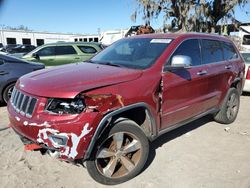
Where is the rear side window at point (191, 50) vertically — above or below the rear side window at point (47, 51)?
above

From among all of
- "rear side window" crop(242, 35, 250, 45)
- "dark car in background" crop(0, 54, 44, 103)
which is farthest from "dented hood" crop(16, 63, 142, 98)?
"rear side window" crop(242, 35, 250, 45)

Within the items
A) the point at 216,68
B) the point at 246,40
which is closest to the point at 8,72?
the point at 216,68

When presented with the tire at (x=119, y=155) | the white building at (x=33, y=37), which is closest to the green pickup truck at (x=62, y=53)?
the tire at (x=119, y=155)

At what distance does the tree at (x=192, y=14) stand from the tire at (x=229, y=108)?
1617 centimetres

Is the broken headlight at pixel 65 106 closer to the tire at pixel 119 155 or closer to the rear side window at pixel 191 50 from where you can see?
the tire at pixel 119 155

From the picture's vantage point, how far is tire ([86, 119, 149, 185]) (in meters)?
3.09

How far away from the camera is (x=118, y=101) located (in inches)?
119

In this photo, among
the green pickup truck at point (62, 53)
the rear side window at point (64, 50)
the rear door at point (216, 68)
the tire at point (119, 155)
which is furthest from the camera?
the rear side window at point (64, 50)

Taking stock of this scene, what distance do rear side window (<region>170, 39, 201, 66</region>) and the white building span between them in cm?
3922

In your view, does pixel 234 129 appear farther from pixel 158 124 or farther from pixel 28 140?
pixel 28 140

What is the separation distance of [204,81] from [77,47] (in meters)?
6.97

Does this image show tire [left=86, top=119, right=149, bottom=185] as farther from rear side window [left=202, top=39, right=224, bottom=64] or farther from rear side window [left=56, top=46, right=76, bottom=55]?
rear side window [left=56, top=46, right=76, bottom=55]

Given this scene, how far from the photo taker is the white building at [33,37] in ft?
148

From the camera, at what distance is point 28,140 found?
3.06m
